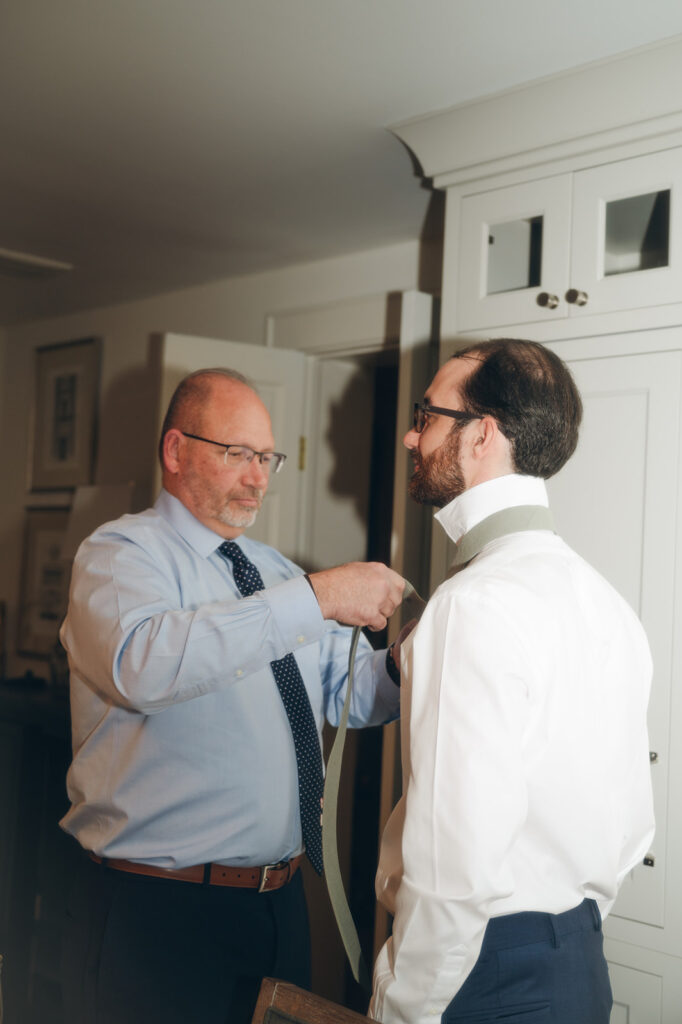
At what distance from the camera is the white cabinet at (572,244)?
1.90 m

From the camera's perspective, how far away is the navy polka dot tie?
1.64 metres

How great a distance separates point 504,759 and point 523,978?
0.30 meters

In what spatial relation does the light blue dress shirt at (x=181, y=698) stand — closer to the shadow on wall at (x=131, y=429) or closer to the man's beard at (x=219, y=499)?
the man's beard at (x=219, y=499)

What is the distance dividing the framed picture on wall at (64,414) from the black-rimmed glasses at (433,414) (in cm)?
293

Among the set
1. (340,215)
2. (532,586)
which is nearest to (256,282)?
(340,215)

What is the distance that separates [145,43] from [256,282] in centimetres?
160

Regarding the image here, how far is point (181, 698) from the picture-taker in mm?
1385

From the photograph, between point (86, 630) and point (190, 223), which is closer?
point (86, 630)

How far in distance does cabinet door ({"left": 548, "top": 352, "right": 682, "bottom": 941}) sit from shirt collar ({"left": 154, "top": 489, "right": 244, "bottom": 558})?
80 centimetres

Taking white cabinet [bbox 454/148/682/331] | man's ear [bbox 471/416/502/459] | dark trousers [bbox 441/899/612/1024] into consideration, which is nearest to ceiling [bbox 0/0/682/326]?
white cabinet [bbox 454/148/682/331]

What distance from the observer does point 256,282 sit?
3537 mm

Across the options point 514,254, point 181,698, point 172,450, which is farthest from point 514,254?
point 181,698

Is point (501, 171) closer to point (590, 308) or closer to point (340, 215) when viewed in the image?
point (590, 308)

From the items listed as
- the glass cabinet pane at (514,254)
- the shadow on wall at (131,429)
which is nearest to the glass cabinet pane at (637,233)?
the glass cabinet pane at (514,254)
